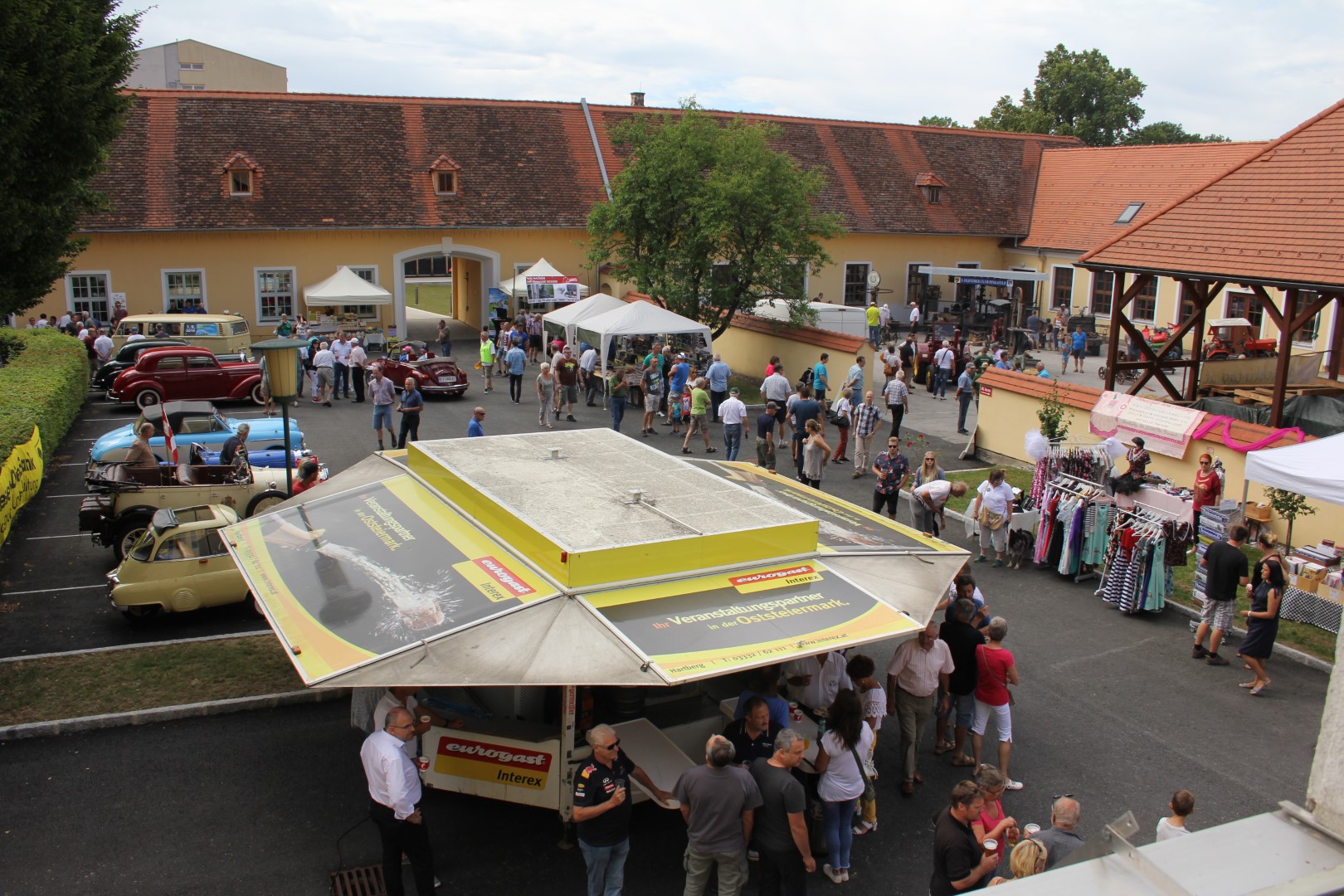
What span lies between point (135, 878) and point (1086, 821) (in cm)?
701

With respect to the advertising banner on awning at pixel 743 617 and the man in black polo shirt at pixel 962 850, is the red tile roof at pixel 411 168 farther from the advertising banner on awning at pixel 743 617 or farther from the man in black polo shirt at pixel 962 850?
the man in black polo shirt at pixel 962 850

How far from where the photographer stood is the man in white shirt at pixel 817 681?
27.9 ft

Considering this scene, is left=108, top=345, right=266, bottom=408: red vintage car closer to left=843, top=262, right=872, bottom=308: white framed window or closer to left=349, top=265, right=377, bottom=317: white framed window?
left=349, top=265, right=377, bottom=317: white framed window

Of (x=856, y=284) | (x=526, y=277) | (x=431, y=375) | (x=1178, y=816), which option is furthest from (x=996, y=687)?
(x=856, y=284)

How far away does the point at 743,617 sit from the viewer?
7.53 metres

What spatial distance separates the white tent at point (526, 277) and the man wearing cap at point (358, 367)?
846 cm

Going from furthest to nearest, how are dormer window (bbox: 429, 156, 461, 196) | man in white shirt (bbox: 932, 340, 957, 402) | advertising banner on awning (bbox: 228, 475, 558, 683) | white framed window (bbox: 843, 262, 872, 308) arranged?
white framed window (bbox: 843, 262, 872, 308)
dormer window (bbox: 429, 156, 461, 196)
man in white shirt (bbox: 932, 340, 957, 402)
advertising banner on awning (bbox: 228, 475, 558, 683)

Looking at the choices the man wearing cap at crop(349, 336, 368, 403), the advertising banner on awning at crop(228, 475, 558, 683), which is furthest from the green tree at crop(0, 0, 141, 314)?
the man wearing cap at crop(349, 336, 368, 403)

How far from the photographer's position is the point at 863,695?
8.15 metres

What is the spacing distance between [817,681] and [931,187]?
116 feet

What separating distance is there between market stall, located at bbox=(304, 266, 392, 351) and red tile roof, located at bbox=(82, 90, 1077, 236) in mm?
2030

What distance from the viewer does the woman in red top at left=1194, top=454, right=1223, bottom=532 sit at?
556 inches

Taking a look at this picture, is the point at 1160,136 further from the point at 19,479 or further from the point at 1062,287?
the point at 19,479

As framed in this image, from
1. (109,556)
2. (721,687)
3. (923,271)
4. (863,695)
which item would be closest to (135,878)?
(721,687)
